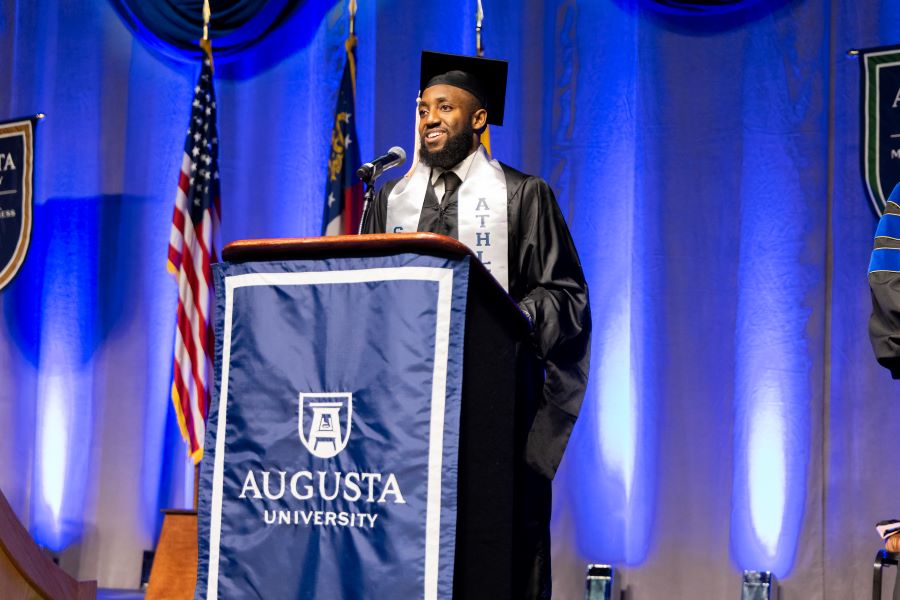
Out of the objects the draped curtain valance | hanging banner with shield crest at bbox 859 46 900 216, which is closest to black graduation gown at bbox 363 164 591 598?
hanging banner with shield crest at bbox 859 46 900 216

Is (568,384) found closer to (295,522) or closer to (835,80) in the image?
(295,522)

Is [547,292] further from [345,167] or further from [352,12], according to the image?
[352,12]

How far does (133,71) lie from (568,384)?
431cm

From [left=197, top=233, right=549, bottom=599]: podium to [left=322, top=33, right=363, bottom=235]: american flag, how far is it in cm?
294

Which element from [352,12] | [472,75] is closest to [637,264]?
[352,12]

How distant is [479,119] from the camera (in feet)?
10.5

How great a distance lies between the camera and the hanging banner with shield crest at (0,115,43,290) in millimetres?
6145

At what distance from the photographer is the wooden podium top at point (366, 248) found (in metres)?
2.02

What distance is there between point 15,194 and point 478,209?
416cm

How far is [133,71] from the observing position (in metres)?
6.18

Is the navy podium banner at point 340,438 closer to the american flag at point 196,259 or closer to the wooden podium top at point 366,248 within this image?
the wooden podium top at point 366,248

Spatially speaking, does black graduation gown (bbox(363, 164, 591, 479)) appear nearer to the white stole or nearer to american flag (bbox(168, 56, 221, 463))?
the white stole

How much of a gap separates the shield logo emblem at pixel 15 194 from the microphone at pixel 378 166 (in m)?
4.11

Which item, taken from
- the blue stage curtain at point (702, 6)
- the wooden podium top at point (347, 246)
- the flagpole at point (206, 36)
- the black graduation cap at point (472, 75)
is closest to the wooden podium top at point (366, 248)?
the wooden podium top at point (347, 246)
